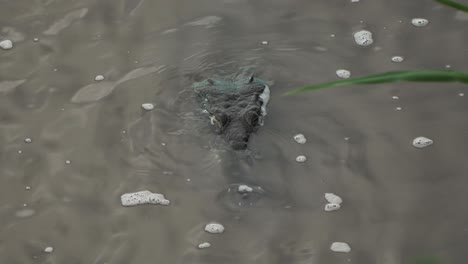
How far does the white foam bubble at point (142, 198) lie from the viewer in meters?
3.38

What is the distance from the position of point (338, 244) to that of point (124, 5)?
2234mm

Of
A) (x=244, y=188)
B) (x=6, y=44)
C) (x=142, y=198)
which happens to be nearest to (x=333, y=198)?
(x=244, y=188)

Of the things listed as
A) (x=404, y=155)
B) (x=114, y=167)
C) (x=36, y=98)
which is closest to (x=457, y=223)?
(x=404, y=155)

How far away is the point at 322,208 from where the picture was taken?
3.31m

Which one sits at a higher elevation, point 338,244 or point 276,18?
point 276,18

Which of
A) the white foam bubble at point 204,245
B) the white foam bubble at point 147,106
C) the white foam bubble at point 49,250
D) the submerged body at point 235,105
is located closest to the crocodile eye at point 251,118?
the submerged body at point 235,105

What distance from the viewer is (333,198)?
3352 millimetres

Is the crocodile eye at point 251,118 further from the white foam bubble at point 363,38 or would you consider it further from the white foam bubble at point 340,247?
the white foam bubble at point 363,38

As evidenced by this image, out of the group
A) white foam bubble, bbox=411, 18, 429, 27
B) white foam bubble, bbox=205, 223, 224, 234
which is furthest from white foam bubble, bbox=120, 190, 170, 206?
white foam bubble, bbox=411, 18, 429, 27

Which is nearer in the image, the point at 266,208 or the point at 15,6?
the point at 266,208

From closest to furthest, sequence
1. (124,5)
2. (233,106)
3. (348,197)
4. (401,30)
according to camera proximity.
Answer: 1. (348,197)
2. (233,106)
3. (401,30)
4. (124,5)

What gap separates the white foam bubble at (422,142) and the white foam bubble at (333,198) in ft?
1.79

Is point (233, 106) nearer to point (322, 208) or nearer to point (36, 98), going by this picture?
point (322, 208)

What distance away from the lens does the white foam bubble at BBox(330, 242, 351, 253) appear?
3.13 meters
